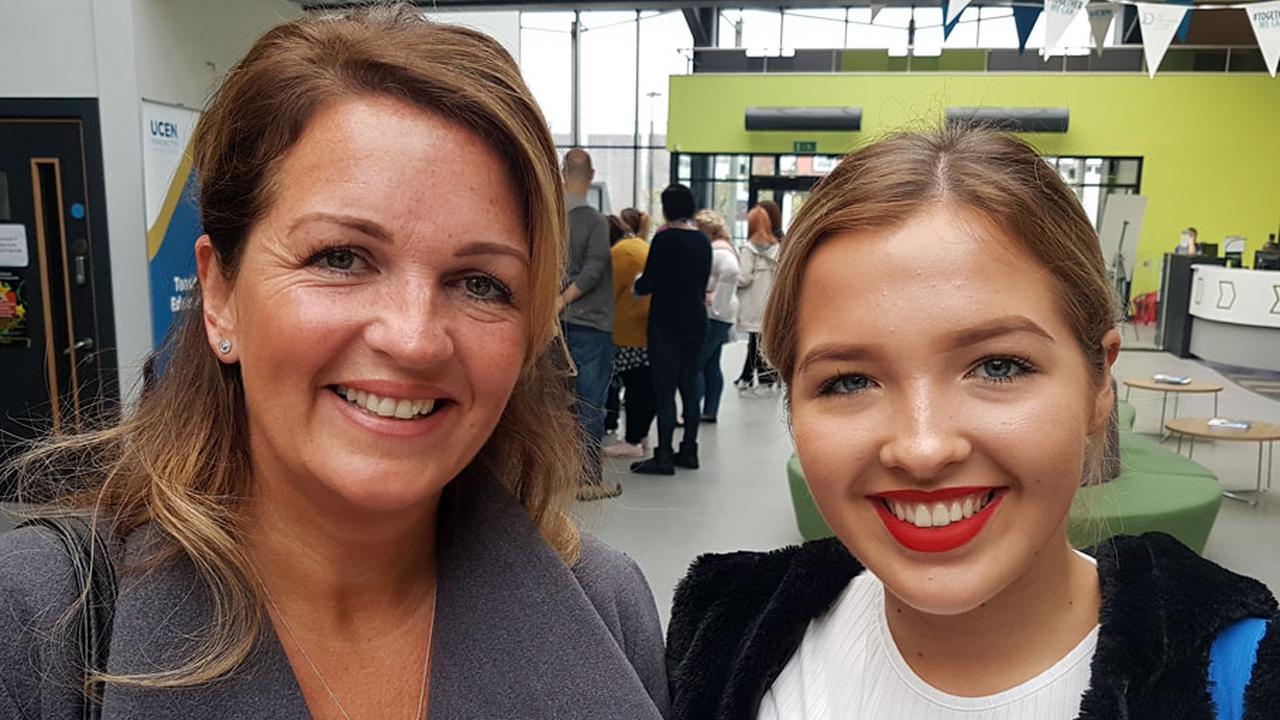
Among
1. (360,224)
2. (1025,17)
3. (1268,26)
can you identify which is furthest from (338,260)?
(1268,26)

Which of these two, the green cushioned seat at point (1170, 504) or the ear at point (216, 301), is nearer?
the ear at point (216, 301)

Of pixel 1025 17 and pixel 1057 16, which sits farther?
pixel 1025 17

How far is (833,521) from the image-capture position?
39.0 inches

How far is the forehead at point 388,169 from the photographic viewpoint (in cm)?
91

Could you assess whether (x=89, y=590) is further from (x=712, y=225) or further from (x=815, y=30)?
(x=815, y=30)

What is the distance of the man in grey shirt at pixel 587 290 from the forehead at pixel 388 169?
3.43 metres

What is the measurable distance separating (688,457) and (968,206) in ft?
15.1

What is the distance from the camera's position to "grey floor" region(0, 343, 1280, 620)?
13.5 ft

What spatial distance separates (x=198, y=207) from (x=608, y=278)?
11.8 feet

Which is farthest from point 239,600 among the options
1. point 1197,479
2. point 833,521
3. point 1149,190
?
point 1149,190

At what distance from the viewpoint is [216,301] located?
1036 millimetres

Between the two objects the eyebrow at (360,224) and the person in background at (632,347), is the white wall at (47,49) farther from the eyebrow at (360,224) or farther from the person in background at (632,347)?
the eyebrow at (360,224)

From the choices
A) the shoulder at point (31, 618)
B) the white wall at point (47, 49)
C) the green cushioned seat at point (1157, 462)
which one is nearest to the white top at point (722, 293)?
the green cushioned seat at point (1157, 462)

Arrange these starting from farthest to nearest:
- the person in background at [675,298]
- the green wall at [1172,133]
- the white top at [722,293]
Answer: the green wall at [1172,133] → the white top at [722,293] → the person in background at [675,298]
